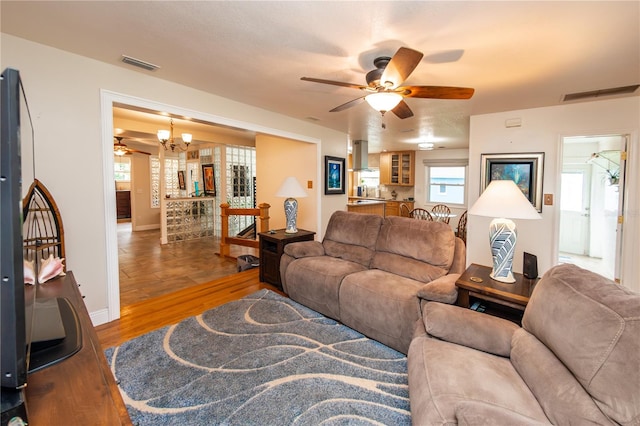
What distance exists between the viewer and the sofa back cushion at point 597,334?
0.96 meters

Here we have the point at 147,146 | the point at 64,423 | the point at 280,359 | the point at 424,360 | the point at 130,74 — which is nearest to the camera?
the point at 64,423

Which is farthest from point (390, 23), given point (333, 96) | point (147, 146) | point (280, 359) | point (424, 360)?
point (147, 146)

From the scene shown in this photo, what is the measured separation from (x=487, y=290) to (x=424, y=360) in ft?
2.64

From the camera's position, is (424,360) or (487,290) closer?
(424,360)

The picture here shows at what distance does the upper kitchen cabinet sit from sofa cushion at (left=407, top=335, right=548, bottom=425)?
7201mm

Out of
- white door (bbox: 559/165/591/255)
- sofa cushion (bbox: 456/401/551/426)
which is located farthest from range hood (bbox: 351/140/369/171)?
sofa cushion (bbox: 456/401/551/426)

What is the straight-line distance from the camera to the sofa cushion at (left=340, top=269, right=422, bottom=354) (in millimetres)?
2203

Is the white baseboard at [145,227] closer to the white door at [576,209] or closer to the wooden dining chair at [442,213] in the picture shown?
the wooden dining chair at [442,213]

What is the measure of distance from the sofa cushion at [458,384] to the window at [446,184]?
703cm

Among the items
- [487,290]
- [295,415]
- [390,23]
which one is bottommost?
[295,415]

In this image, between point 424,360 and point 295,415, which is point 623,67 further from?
point 295,415

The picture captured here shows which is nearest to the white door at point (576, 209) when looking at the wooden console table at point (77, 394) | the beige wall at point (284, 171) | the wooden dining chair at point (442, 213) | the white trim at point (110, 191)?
the wooden dining chair at point (442, 213)

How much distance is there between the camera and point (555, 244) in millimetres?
3748

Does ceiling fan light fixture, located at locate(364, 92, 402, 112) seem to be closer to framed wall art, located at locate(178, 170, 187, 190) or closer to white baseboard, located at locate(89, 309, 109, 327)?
white baseboard, located at locate(89, 309, 109, 327)
